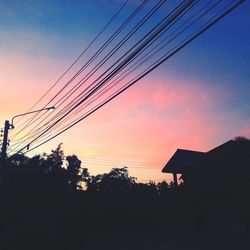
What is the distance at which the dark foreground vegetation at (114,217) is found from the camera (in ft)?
58.3

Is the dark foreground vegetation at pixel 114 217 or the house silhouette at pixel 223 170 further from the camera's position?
the house silhouette at pixel 223 170

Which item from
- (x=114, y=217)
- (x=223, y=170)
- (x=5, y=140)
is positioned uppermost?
(x=5, y=140)

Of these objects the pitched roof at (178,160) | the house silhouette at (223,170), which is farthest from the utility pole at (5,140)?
the pitched roof at (178,160)

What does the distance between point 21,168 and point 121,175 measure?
48.0 meters

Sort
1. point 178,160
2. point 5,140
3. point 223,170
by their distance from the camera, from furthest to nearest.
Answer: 1. point 178,160
2. point 223,170
3. point 5,140

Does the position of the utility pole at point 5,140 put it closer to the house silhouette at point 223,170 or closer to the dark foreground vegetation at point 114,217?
the dark foreground vegetation at point 114,217

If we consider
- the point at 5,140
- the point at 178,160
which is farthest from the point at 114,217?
the point at 178,160

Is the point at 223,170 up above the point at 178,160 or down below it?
below

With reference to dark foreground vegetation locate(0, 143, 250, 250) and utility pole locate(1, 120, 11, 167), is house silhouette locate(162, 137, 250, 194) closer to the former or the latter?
dark foreground vegetation locate(0, 143, 250, 250)

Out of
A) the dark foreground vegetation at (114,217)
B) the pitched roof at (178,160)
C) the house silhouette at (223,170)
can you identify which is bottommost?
the dark foreground vegetation at (114,217)

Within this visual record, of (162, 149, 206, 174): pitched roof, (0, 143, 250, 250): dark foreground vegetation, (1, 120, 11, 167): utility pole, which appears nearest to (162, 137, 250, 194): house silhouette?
(0, 143, 250, 250): dark foreground vegetation

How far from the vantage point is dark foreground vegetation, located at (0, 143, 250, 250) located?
17.8 m

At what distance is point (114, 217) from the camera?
1967 centimetres

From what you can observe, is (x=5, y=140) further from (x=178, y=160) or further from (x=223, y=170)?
(x=178, y=160)
